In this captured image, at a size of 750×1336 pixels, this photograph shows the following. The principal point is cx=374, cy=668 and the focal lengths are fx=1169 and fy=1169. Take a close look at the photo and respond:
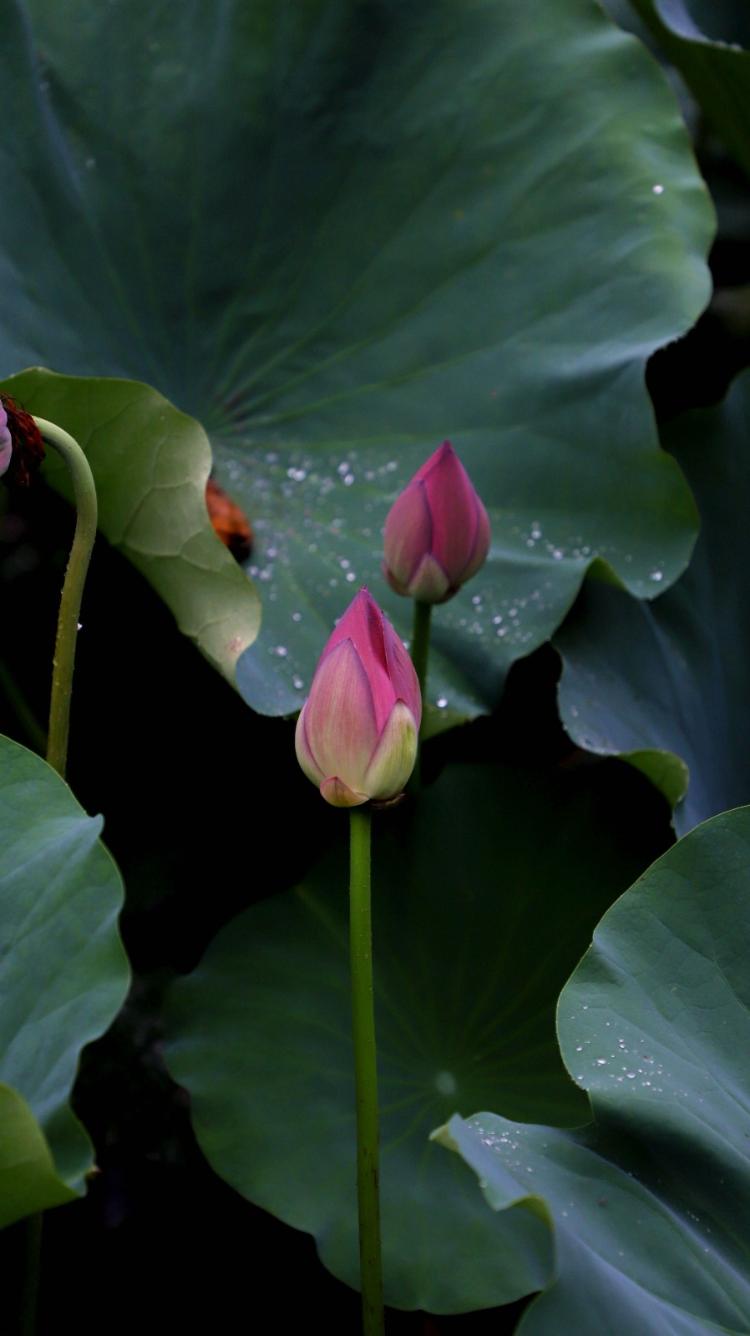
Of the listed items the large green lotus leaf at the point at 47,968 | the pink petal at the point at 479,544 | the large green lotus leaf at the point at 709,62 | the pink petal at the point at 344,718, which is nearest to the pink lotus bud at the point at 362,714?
the pink petal at the point at 344,718

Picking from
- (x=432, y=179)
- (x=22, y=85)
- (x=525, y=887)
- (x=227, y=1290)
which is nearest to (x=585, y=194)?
(x=432, y=179)

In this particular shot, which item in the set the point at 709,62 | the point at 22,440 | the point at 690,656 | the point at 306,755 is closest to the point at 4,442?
the point at 22,440

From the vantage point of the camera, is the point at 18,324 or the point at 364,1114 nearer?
the point at 364,1114

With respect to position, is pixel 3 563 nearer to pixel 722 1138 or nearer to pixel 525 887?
pixel 525 887

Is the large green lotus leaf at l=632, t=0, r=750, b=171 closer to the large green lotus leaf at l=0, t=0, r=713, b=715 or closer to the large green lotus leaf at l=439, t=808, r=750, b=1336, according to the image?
the large green lotus leaf at l=0, t=0, r=713, b=715

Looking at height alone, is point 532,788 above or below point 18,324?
below

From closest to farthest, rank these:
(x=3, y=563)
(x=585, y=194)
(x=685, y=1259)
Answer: (x=685, y=1259)
(x=585, y=194)
(x=3, y=563)

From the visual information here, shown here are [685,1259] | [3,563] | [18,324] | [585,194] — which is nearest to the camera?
[685,1259]

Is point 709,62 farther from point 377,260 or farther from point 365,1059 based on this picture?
point 365,1059
